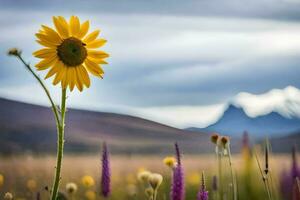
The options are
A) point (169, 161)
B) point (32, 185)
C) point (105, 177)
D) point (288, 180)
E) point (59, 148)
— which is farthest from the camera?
point (32, 185)

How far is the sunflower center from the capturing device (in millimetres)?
2199

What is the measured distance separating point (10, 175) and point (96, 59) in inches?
69.4

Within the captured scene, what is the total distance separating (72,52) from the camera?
2203mm

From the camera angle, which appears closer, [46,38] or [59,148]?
[59,148]

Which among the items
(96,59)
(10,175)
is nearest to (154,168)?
(10,175)

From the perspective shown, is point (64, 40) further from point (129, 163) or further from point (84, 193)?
point (129, 163)

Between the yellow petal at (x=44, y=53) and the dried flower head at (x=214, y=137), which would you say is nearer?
the yellow petal at (x=44, y=53)

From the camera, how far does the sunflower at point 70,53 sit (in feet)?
7.01

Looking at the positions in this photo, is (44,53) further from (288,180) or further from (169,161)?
(288,180)

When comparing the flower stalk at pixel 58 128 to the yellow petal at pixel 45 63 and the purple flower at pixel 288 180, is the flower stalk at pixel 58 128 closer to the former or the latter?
the yellow petal at pixel 45 63

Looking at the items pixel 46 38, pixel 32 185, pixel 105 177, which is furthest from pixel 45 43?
pixel 32 185

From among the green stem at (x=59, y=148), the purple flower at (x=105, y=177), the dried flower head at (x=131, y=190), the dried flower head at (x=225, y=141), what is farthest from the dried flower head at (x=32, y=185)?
the green stem at (x=59, y=148)

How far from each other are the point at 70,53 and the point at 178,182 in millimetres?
588

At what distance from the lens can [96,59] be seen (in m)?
2.18
